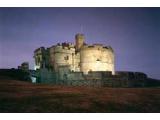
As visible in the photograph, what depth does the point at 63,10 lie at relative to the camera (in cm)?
1123

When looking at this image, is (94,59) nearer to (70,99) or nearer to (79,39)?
(79,39)

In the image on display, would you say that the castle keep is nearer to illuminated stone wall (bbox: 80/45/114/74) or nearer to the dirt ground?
illuminated stone wall (bbox: 80/45/114/74)

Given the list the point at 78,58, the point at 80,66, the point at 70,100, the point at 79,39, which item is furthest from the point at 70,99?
the point at 78,58

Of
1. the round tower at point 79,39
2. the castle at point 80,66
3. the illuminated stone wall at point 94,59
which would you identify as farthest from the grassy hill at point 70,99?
the illuminated stone wall at point 94,59

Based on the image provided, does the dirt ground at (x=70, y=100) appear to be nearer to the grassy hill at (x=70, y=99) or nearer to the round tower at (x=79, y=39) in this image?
the grassy hill at (x=70, y=99)

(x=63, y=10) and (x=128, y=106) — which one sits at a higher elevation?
(x=63, y=10)

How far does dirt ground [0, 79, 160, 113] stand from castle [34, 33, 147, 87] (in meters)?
1.70

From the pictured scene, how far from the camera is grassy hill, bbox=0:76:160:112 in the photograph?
10.4m

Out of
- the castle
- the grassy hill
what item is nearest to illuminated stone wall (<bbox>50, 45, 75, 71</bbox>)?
the castle

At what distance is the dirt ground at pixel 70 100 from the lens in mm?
10383

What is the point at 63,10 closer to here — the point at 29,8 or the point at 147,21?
the point at 29,8
